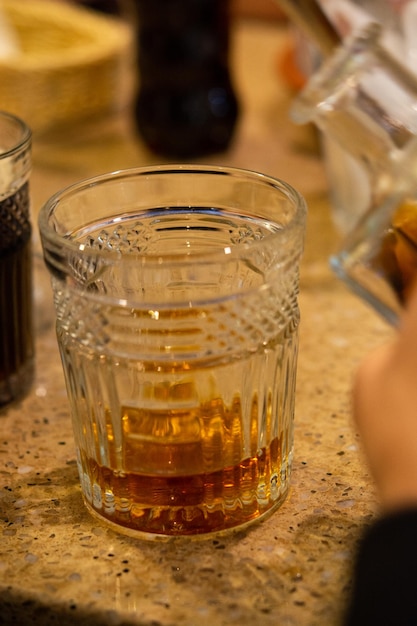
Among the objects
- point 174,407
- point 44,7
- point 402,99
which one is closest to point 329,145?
point 402,99

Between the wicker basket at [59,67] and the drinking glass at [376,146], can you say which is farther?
the wicker basket at [59,67]

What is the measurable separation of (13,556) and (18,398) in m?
0.15

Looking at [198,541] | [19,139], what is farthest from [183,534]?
[19,139]

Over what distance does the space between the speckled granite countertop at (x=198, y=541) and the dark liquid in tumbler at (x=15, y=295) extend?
2cm

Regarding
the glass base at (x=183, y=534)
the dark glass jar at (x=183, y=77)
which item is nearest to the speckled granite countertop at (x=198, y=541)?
the glass base at (x=183, y=534)

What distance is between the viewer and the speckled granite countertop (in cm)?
37

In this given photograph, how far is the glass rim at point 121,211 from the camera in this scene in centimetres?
36

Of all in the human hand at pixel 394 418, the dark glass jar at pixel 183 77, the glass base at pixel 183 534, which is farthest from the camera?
the dark glass jar at pixel 183 77

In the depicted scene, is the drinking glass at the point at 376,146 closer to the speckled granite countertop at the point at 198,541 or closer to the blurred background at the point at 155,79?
the speckled granite countertop at the point at 198,541

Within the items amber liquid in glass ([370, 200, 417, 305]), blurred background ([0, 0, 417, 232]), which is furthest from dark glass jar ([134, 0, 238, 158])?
amber liquid in glass ([370, 200, 417, 305])

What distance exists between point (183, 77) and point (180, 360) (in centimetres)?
56

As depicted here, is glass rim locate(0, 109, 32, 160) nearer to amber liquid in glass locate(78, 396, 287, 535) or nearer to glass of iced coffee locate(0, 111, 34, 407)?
glass of iced coffee locate(0, 111, 34, 407)

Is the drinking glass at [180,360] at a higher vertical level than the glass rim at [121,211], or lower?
lower

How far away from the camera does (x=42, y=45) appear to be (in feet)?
3.43
